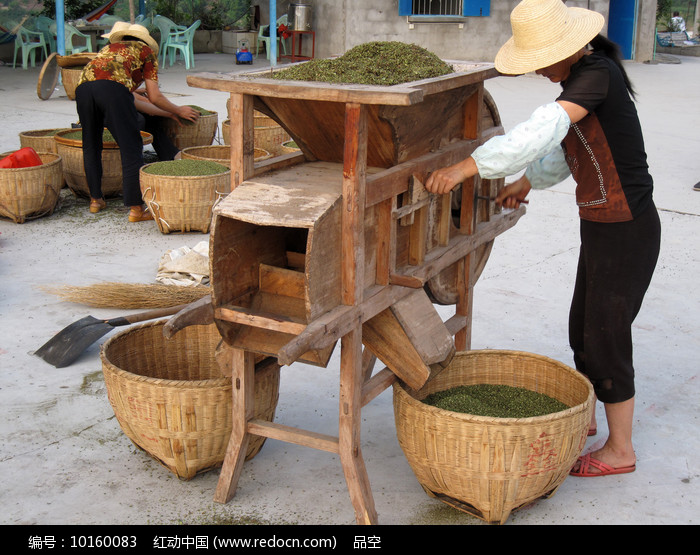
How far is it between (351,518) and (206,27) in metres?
17.4

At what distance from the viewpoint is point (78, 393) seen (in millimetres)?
3537

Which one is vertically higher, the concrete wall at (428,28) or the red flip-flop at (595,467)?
the concrete wall at (428,28)

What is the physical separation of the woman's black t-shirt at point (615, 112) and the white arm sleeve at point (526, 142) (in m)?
0.11

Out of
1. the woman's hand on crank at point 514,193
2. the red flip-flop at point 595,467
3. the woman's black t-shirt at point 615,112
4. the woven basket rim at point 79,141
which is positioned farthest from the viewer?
the woven basket rim at point 79,141

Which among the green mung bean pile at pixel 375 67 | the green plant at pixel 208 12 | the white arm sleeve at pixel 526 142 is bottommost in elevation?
the white arm sleeve at pixel 526 142

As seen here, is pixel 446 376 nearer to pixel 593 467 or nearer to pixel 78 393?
pixel 593 467

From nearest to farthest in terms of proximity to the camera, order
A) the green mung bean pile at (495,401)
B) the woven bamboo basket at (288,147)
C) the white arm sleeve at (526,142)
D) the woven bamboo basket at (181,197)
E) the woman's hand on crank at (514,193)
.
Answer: the white arm sleeve at (526,142) → the green mung bean pile at (495,401) → the woman's hand on crank at (514,193) → the woven bamboo basket at (181,197) → the woven bamboo basket at (288,147)

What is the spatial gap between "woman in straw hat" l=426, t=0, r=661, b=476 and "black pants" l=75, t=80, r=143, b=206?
143 inches

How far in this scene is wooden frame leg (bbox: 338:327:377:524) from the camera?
257 cm

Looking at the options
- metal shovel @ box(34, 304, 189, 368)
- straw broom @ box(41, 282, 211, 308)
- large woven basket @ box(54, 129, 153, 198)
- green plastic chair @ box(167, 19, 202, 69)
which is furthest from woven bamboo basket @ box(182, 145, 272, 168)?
Answer: green plastic chair @ box(167, 19, 202, 69)

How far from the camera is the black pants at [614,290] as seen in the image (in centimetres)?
278

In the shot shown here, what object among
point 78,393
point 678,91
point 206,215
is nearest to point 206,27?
point 678,91

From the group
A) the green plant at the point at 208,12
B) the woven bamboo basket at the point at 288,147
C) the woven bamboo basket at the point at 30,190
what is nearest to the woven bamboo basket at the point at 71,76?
the woven bamboo basket at the point at 30,190

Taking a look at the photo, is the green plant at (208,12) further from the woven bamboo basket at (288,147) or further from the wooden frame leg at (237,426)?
the wooden frame leg at (237,426)
